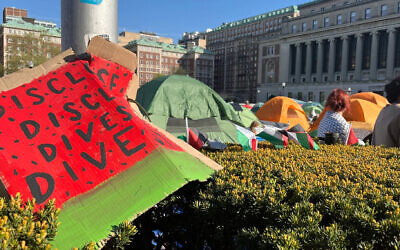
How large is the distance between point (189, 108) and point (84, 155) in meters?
6.86

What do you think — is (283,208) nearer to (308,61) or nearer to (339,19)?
(339,19)

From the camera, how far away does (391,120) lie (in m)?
4.71

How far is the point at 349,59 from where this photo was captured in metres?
63.7

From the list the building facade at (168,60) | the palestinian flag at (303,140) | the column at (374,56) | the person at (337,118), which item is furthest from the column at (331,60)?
the palestinian flag at (303,140)

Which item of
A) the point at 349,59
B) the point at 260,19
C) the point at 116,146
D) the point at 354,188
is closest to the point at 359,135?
the point at 354,188

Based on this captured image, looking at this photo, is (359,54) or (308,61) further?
(308,61)

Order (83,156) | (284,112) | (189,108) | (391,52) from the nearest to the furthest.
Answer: (83,156)
(189,108)
(284,112)
(391,52)

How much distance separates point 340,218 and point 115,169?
54.6 inches

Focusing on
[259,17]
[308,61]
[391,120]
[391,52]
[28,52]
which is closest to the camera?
[391,120]

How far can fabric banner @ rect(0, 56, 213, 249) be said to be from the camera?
1.95m

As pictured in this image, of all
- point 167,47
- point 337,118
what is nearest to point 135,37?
point 167,47

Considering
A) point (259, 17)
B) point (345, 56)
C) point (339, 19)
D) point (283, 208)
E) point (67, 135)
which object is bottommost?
point (283, 208)

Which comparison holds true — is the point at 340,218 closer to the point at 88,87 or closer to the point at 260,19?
the point at 88,87

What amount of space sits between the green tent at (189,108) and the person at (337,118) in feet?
10.9
